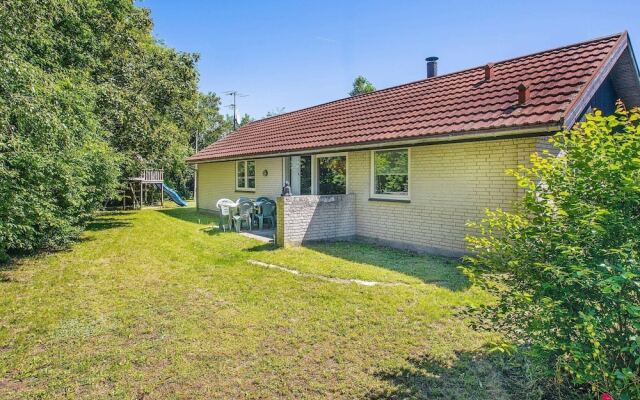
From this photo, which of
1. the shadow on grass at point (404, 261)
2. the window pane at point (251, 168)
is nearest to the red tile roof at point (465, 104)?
the window pane at point (251, 168)

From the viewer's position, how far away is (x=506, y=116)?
7.73 m

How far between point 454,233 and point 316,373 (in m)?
5.94

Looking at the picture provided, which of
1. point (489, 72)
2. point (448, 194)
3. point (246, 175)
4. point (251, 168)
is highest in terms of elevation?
point (489, 72)

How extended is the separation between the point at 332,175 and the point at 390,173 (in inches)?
103

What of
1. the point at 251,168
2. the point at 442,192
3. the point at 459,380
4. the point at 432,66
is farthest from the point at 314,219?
the point at 432,66

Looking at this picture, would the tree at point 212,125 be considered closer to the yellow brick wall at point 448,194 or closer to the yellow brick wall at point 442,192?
the yellow brick wall at point 442,192

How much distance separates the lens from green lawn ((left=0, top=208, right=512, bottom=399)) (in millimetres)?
3422

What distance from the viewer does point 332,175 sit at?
12422 millimetres

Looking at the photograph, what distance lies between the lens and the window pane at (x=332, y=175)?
11.9 metres

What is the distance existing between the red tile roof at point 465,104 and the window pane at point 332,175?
0.77 meters

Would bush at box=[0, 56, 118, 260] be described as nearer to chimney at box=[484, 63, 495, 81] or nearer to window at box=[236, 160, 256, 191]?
window at box=[236, 160, 256, 191]

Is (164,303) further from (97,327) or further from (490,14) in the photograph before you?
(490,14)

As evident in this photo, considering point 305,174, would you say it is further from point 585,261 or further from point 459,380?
point 585,261

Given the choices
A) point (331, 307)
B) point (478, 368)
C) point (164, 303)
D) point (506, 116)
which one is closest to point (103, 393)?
point (164, 303)
